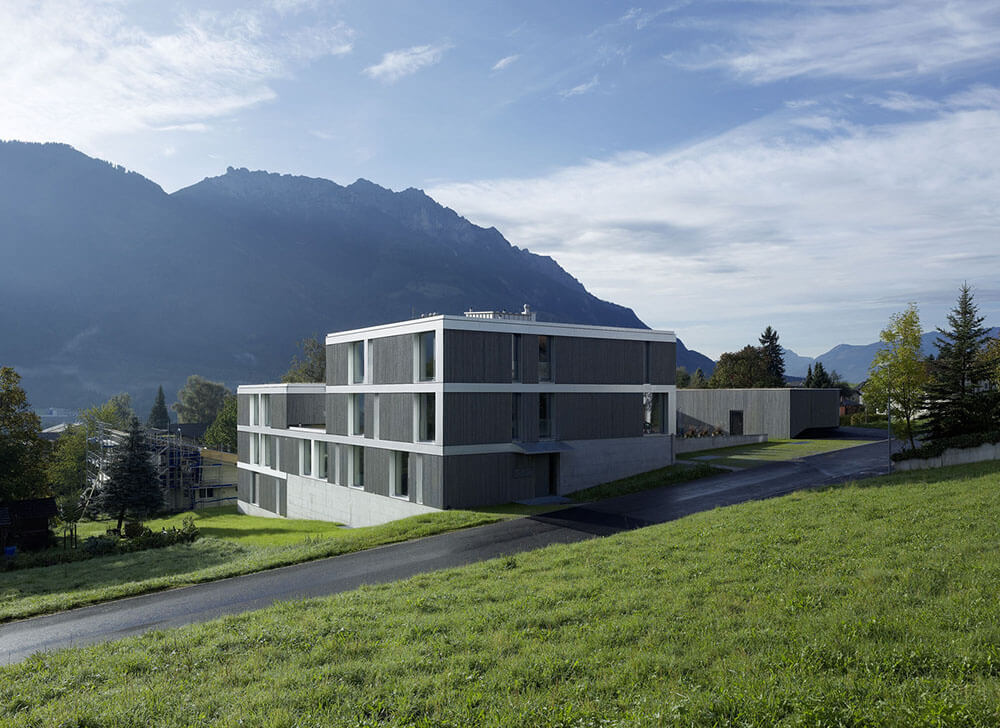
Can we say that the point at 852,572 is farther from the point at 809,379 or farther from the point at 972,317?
the point at 809,379

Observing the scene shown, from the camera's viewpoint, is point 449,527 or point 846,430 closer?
point 449,527

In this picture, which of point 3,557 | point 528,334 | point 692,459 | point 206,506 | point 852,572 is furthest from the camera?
point 206,506

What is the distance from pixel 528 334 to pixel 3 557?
979 inches

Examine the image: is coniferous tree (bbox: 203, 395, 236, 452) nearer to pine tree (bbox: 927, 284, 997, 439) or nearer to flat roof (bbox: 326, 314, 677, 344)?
flat roof (bbox: 326, 314, 677, 344)

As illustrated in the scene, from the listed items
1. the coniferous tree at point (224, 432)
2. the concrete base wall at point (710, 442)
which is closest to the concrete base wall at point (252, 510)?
the concrete base wall at point (710, 442)

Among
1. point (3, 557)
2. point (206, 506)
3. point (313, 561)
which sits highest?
point (313, 561)

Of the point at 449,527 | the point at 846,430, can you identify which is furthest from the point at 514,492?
the point at 846,430

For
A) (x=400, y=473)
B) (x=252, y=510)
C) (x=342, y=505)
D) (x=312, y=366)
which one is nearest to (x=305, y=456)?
(x=342, y=505)

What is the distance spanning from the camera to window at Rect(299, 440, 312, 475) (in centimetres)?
4044

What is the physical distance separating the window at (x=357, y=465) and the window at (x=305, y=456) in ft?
21.8

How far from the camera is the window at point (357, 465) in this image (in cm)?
3466

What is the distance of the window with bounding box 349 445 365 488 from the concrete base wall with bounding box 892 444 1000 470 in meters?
25.7

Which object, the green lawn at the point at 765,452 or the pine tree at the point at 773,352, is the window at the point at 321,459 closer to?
the green lawn at the point at 765,452

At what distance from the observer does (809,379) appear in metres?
88.0
